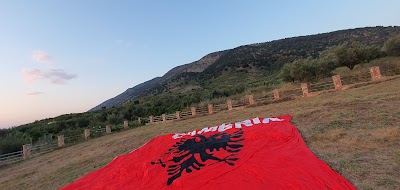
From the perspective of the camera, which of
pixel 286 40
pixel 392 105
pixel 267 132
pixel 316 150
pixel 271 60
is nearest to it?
pixel 316 150

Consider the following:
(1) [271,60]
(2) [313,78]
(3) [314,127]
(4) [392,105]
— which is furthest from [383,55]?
(1) [271,60]

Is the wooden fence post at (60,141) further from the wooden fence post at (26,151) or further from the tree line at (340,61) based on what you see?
the tree line at (340,61)

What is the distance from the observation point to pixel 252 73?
70500 mm

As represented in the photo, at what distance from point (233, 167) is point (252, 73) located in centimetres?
6697

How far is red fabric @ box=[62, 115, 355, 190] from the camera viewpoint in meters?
A: 4.43

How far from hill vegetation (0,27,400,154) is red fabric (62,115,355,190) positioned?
19158 millimetres

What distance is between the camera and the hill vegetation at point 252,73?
31344mm

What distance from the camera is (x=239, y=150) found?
256 inches

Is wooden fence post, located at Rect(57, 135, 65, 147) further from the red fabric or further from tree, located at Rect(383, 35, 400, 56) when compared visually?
tree, located at Rect(383, 35, 400, 56)

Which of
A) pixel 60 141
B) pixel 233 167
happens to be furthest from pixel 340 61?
pixel 233 167

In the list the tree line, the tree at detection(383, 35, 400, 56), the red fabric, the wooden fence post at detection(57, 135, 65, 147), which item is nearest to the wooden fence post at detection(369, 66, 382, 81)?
the red fabric

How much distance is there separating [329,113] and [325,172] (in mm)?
6401

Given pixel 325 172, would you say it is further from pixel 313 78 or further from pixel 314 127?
pixel 313 78

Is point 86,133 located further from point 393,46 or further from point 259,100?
point 393,46
